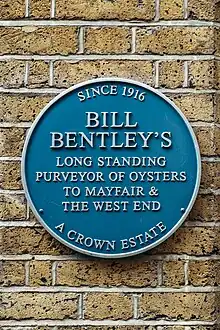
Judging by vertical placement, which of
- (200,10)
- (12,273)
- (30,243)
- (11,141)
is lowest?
(12,273)

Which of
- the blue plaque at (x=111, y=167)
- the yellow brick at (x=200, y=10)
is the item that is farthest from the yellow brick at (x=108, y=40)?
the yellow brick at (x=200, y=10)

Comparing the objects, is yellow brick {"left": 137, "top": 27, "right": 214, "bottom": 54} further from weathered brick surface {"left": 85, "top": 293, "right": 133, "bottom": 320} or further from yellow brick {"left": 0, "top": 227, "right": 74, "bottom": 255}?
weathered brick surface {"left": 85, "top": 293, "right": 133, "bottom": 320}

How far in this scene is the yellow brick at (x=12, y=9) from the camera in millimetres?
2889

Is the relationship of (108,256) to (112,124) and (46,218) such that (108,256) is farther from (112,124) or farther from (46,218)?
(112,124)

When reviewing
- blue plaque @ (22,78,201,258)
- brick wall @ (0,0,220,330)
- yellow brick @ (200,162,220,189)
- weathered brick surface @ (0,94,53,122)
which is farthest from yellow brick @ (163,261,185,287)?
weathered brick surface @ (0,94,53,122)

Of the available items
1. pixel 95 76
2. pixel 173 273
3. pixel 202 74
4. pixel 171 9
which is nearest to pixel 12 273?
pixel 173 273

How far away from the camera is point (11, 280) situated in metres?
2.80

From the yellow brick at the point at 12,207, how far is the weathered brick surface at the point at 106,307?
432 mm

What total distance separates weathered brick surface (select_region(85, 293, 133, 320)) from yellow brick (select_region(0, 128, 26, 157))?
664 mm

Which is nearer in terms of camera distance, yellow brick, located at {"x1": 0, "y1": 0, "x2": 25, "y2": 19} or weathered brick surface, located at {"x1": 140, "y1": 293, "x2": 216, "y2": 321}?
weathered brick surface, located at {"x1": 140, "y1": 293, "x2": 216, "y2": 321}

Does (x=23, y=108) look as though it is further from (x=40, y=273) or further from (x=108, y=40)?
(x=40, y=273)

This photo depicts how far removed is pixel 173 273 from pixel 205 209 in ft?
0.97

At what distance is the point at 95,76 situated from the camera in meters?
2.86

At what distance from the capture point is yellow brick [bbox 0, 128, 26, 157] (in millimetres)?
2842
